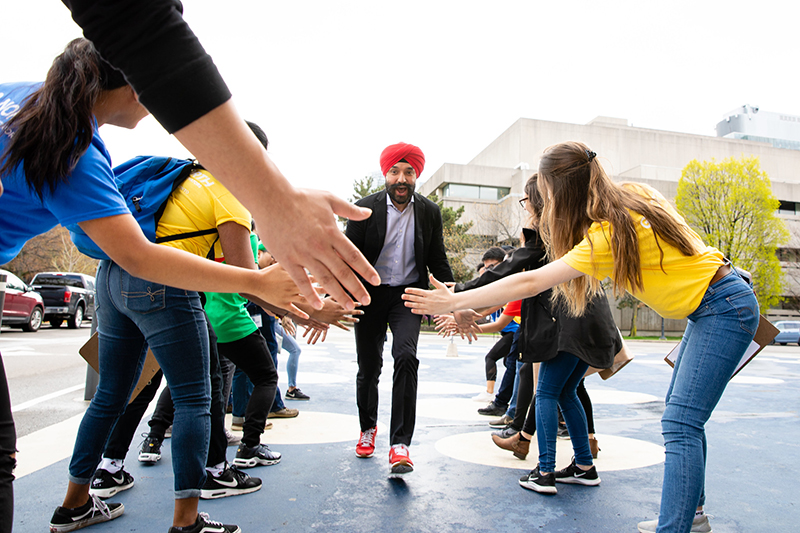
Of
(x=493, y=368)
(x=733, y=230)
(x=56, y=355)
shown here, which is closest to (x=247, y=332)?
(x=493, y=368)

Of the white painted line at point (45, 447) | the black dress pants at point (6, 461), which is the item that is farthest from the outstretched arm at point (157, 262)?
the white painted line at point (45, 447)

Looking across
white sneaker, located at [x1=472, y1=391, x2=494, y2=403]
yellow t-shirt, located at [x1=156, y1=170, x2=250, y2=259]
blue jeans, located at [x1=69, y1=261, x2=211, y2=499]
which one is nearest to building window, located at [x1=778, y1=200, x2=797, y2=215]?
white sneaker, located at [x1=472, y1=391, x2=494, y2=403]

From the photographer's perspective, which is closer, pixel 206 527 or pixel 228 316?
pixel 206 527

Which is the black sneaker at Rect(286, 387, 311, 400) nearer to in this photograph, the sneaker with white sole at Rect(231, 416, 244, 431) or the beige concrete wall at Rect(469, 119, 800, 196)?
the sneaker with white sole at Rect(231, 416, 244, 431)

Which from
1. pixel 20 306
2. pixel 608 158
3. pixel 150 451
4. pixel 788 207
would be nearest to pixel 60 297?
pixel 20 306

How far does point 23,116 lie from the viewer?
5.15 ft

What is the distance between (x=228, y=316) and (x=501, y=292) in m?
1.76

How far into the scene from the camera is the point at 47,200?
1564mm

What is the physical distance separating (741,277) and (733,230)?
130 feet

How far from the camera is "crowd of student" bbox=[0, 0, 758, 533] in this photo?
36.7 inches

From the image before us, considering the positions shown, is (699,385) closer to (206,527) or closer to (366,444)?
(206,527)

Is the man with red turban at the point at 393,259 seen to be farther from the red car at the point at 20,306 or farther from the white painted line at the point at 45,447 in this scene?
the red car at the point at 20,306

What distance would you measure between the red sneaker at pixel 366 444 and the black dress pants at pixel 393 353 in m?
0.04

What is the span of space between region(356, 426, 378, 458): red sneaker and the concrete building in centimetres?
3078
